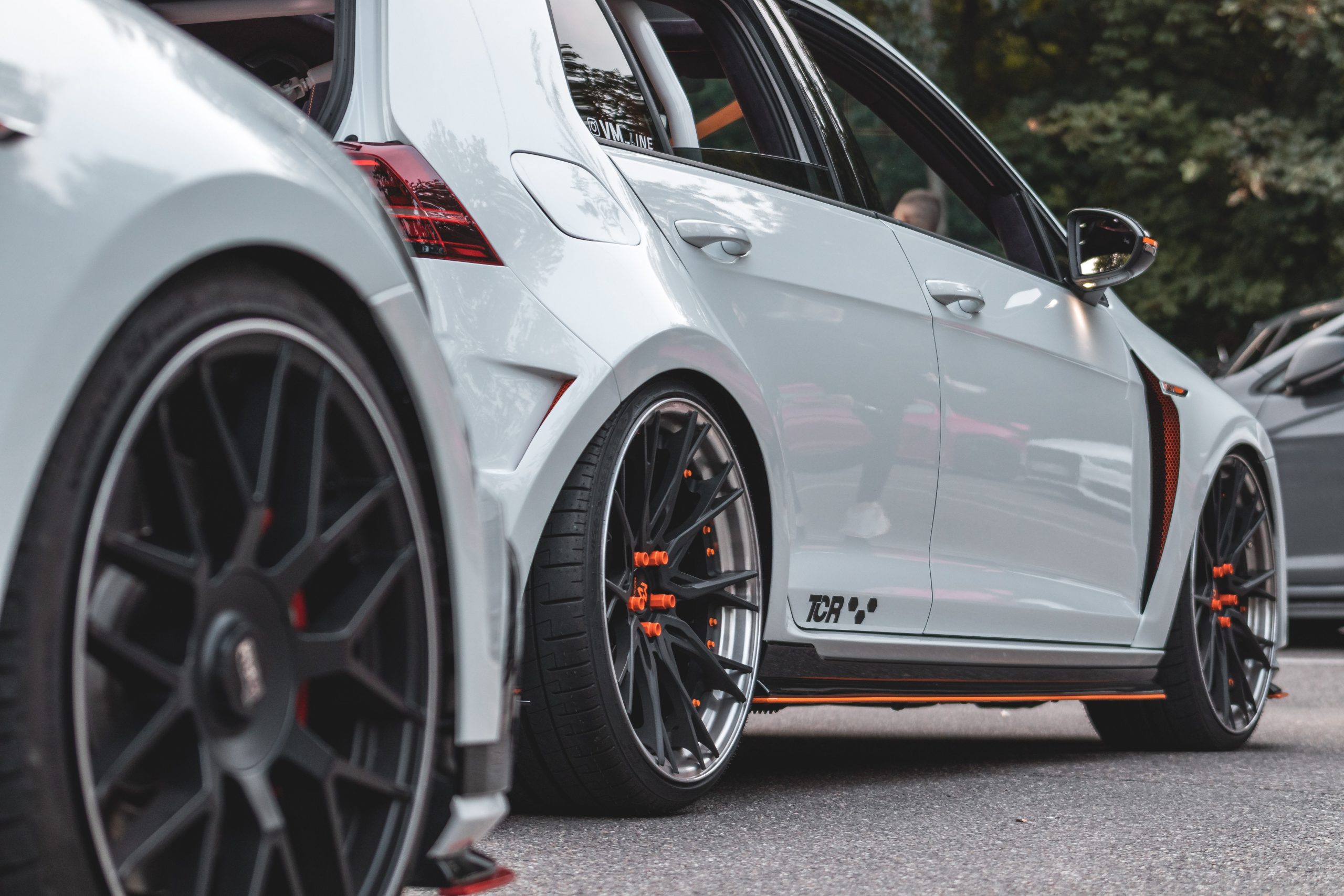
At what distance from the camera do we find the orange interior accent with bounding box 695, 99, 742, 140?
12.3 feet

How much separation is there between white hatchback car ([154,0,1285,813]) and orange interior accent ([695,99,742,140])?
16mm

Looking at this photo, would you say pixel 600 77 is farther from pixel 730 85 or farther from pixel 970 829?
pixel 970 829

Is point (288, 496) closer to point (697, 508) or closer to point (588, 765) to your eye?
point (588, 765)

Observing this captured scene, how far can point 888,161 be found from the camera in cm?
596

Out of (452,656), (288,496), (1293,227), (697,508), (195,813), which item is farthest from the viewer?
(1293,227)

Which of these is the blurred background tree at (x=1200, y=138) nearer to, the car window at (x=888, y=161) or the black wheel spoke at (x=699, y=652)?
the car window at (x=888, y=161)

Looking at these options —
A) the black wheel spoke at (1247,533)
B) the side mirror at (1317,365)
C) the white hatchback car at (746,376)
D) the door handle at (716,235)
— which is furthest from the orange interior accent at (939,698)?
the side mirror at (1317,365)

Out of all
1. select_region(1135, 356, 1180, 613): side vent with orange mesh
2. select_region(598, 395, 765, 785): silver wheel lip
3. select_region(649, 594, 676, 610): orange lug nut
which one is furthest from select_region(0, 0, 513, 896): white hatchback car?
select_region(1135, 356, 1180, 613): side vent with orange mesh

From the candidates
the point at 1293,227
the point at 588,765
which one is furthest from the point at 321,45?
the point at 1293,227

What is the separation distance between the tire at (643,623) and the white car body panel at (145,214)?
3.07 feet

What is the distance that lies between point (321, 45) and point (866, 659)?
1.74 metres

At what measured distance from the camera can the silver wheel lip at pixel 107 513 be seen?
4.54 ft

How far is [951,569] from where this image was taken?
3916 millimetres

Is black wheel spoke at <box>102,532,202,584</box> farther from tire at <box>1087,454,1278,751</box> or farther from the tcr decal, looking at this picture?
tire at <box>1087,454,1278,751</box>
